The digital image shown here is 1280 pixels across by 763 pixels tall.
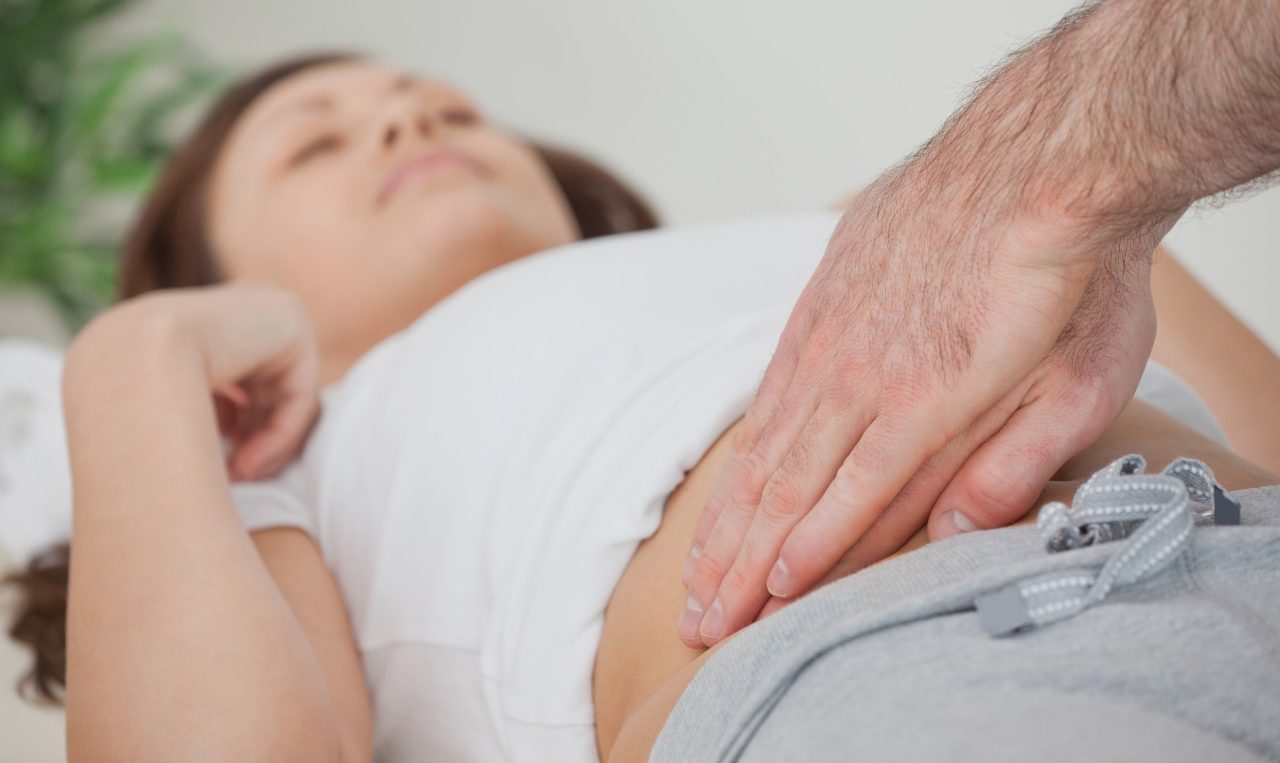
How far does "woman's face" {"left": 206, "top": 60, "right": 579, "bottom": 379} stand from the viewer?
1419 mm

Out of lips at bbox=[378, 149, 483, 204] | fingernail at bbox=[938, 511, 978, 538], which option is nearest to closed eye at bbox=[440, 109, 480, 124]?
lips at bbox=[378, 149, 483, 204]

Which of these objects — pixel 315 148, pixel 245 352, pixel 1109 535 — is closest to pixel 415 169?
pixel 315 148

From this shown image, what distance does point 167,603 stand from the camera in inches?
32.2

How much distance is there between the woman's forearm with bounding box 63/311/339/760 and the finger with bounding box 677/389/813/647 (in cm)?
30

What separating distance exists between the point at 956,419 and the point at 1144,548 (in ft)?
0.41

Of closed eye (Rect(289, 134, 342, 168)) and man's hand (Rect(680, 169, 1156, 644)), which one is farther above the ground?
man's hand (Rect(680, 169, 1156, 644))

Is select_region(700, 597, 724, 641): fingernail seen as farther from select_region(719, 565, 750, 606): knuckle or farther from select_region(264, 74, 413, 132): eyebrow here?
select_region(264, 74, 413, 132): eyebrow

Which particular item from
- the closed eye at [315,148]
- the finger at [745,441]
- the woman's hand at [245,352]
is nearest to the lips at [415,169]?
the closed eye at [315,148]

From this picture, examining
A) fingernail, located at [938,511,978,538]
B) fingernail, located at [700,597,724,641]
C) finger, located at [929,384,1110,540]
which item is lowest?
fingernail, located at [700,597,724,641]

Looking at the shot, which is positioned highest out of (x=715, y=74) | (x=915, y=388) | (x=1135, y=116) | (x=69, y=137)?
(x=1135, y=116)

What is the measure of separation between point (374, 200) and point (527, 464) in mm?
621

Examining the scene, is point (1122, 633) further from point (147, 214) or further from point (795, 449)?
point (147, 214)

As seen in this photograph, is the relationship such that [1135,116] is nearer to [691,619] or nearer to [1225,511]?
[1225,511]

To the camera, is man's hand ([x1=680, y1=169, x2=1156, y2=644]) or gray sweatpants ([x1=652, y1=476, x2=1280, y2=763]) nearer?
gray sweatpants ([x1=652, y1=476, x2=1280, y2=763])
